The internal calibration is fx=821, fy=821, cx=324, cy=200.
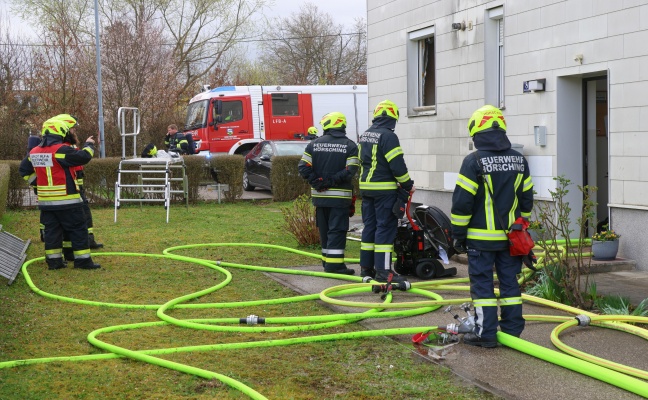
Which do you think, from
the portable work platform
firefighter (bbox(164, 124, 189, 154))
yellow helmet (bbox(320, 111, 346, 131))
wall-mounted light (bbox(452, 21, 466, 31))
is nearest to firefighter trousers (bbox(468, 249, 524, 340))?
yellow helmet (bbox(320, 111, 346, 131))

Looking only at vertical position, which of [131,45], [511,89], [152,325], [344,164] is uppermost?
[131,45]

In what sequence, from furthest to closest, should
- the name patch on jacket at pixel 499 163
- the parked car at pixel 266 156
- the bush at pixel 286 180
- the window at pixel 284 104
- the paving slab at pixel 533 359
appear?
the window at pixel 284 104 → the parked car at pixel 266 156 → the bush at pixel 286 180 → the name patch on jacket at pixel 499 163 → the paving slab at pixel 533 359

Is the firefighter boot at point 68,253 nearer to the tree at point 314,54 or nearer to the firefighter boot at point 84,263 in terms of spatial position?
the firefighter boot at point 84,263

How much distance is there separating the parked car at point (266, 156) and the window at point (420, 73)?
6.57 meters

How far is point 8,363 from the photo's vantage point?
5512 mm

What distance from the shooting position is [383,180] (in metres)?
8.35

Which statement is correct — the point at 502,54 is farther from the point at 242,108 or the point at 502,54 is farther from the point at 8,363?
the point at 242,108

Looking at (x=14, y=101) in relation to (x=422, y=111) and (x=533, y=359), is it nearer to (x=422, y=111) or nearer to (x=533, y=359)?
(x=422, y=111)

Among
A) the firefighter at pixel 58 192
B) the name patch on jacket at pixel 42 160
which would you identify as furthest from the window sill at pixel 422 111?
the name patch on jacket at pixel 42 160

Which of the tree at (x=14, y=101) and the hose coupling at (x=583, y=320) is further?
the tree at (x=14, y=101)

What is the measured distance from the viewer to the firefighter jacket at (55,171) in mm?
9586

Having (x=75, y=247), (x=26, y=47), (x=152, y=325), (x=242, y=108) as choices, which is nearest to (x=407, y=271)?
(x=152, y=325)

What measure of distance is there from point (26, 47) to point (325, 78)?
20511mm

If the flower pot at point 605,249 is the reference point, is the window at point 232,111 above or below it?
above
